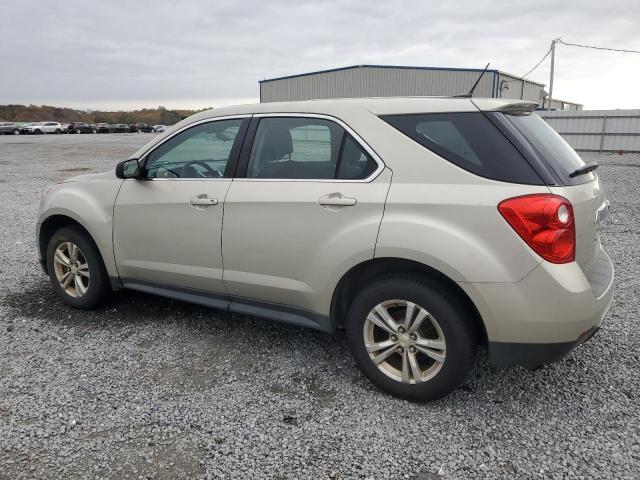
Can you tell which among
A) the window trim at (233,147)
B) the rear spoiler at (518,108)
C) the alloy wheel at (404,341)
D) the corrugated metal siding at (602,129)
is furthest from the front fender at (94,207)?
the corrugated metal siding at (602,129)

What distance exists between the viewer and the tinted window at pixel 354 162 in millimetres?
3041

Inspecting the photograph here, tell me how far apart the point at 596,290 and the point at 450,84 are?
2842cm

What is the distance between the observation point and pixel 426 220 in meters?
2.79

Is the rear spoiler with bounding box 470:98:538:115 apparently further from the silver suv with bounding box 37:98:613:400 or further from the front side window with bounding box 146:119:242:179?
the front side window with bounding box 146:119:242:179

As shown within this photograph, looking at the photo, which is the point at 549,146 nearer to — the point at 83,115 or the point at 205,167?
the point at 205,167

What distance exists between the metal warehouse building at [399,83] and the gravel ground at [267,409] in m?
24.9

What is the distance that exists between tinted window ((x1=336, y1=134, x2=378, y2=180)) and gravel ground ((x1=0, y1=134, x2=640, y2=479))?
132 cm

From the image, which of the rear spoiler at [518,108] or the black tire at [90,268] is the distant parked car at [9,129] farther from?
the rear spoiler at [518,108]

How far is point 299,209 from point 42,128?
195ft

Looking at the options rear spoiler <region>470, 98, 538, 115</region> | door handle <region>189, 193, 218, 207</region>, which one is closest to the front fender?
door handle <region>189, 193, 218, 207</region>

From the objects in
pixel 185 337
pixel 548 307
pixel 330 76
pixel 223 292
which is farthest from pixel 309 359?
pixel 330 76

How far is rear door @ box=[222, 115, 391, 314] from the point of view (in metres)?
3.00

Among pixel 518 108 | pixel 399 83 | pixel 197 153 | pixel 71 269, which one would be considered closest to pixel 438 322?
pixel 518 108

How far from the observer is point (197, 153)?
13.1 feet
